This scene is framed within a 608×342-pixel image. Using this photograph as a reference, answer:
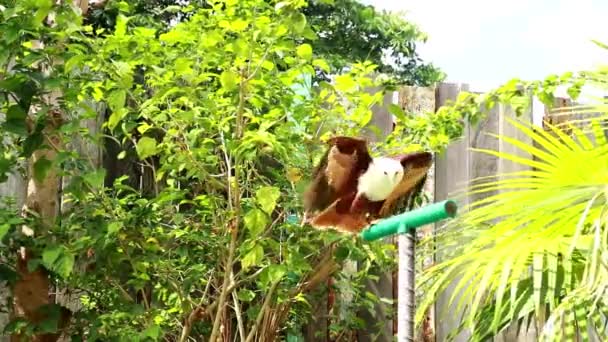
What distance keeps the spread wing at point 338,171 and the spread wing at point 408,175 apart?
0.06 metres

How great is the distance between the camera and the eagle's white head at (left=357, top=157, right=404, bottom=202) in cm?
148

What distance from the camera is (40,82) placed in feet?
5.92

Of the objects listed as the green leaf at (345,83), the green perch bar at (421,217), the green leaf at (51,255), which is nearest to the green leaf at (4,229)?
the green leaf at (51,255)

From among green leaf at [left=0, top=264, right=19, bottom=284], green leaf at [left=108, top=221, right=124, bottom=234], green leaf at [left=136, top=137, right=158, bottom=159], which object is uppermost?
green leaf at [left=136, top=137, right=158, bottom=159]

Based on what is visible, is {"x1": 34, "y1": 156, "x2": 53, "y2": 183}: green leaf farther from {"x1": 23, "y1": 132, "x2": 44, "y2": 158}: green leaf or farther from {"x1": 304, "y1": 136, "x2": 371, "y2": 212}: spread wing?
{"x1": 304, "y1": 136, "x2": 371, "y2": 212}: spread wing

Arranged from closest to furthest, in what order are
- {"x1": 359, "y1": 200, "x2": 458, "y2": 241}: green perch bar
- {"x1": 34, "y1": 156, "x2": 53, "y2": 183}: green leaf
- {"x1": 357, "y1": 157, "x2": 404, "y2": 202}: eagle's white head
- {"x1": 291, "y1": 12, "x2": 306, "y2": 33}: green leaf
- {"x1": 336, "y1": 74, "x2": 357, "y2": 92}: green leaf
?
{"x1": 359, "y1": 200, "x2": 458, "y2": 241}: green perch bar → {"x1": 357, "y1": 157, "x2": 404, "y2": 202}: eagle's white head → {"x1": 291, "y1": 12, "x2": 306, "y2": 33}: green leaf → {"x1": 34, "y1": 156, "x2": 53, "y2": 183}: green leaf → {"x1": 336, "y1": 74, "x2": 357, "y2": 92}: green leaf

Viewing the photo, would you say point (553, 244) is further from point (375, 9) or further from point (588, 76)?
point (375, 9)

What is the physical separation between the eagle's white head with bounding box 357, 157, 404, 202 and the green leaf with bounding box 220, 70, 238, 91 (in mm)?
449

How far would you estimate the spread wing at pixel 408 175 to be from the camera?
150 cm

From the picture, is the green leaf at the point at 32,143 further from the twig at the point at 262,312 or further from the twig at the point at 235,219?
the twig at the point at 262,312

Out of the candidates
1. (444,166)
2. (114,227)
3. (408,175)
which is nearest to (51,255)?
(114,227)

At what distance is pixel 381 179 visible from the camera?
1.49m

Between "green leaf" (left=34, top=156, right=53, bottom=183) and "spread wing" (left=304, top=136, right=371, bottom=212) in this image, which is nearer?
"spread wing" (left=304, top=136, right=371, bottom=212)

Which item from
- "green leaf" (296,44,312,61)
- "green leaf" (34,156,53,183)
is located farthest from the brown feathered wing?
"green leaf" (34,156,53,183)
